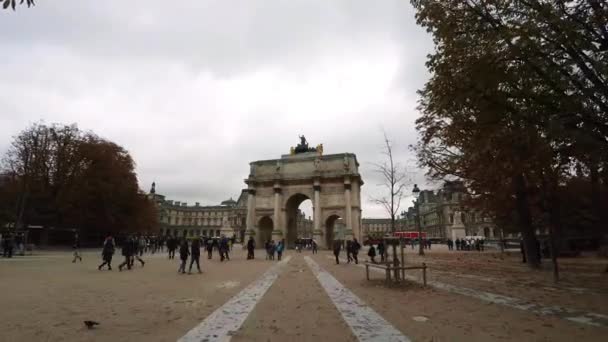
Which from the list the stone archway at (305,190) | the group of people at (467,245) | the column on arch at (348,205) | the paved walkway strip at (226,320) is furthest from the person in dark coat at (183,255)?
the group of people at (467,245)

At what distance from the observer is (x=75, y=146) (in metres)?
41.2

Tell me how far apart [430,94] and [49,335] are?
10058 millimetres

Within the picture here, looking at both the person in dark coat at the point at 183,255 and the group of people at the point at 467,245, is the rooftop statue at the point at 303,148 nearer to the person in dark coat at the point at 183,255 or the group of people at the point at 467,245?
the group of people at the point at 467,245

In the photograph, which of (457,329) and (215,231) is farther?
(215,231)

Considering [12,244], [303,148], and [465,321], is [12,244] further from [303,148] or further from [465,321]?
[303,148]

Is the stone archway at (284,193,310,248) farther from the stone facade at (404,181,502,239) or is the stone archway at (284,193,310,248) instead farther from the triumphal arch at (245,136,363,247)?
the stone facade at (404,181,502,239)

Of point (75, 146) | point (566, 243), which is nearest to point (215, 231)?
point (75, 146)

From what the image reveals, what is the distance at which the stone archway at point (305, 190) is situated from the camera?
5291 cm

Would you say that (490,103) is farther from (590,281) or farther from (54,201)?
→ (54,201)

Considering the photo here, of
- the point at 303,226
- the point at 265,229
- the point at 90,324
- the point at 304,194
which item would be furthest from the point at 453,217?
the point at 303,226

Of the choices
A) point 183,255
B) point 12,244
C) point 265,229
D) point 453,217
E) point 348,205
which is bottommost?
point 183,255

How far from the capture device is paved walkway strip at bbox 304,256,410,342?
5746 mm

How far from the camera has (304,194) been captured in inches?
2178

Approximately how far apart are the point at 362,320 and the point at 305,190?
48.2 meters
